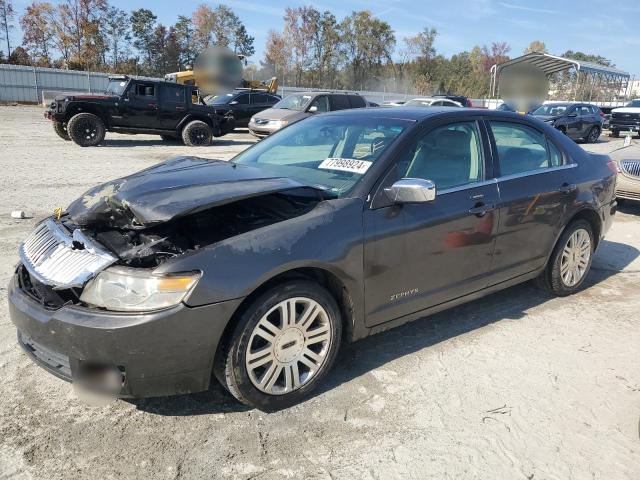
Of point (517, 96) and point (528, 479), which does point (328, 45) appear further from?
point (528, 479)

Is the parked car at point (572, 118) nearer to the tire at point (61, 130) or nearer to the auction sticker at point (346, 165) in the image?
the tire at point (61, 130)

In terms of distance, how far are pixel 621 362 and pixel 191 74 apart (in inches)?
995

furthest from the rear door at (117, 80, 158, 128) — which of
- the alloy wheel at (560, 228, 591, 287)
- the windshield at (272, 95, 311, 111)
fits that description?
the alloy wheel at (560, 228, 591, 287)

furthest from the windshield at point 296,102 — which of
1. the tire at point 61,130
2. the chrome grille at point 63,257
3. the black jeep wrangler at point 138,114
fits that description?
the chrome grille at point 63,257

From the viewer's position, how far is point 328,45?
185ft

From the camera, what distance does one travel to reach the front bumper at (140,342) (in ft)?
7.77

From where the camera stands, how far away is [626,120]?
24.7m

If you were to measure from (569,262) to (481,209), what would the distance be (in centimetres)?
143

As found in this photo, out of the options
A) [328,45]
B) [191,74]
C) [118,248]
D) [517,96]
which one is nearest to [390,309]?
[118,248]

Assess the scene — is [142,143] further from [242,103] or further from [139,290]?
[139,290]

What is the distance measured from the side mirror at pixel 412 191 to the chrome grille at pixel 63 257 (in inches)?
62.4

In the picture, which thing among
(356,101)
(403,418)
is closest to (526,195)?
(403,418)

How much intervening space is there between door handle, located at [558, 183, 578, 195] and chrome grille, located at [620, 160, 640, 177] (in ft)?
14.9

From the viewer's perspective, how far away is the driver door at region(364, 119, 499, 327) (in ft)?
10.1
